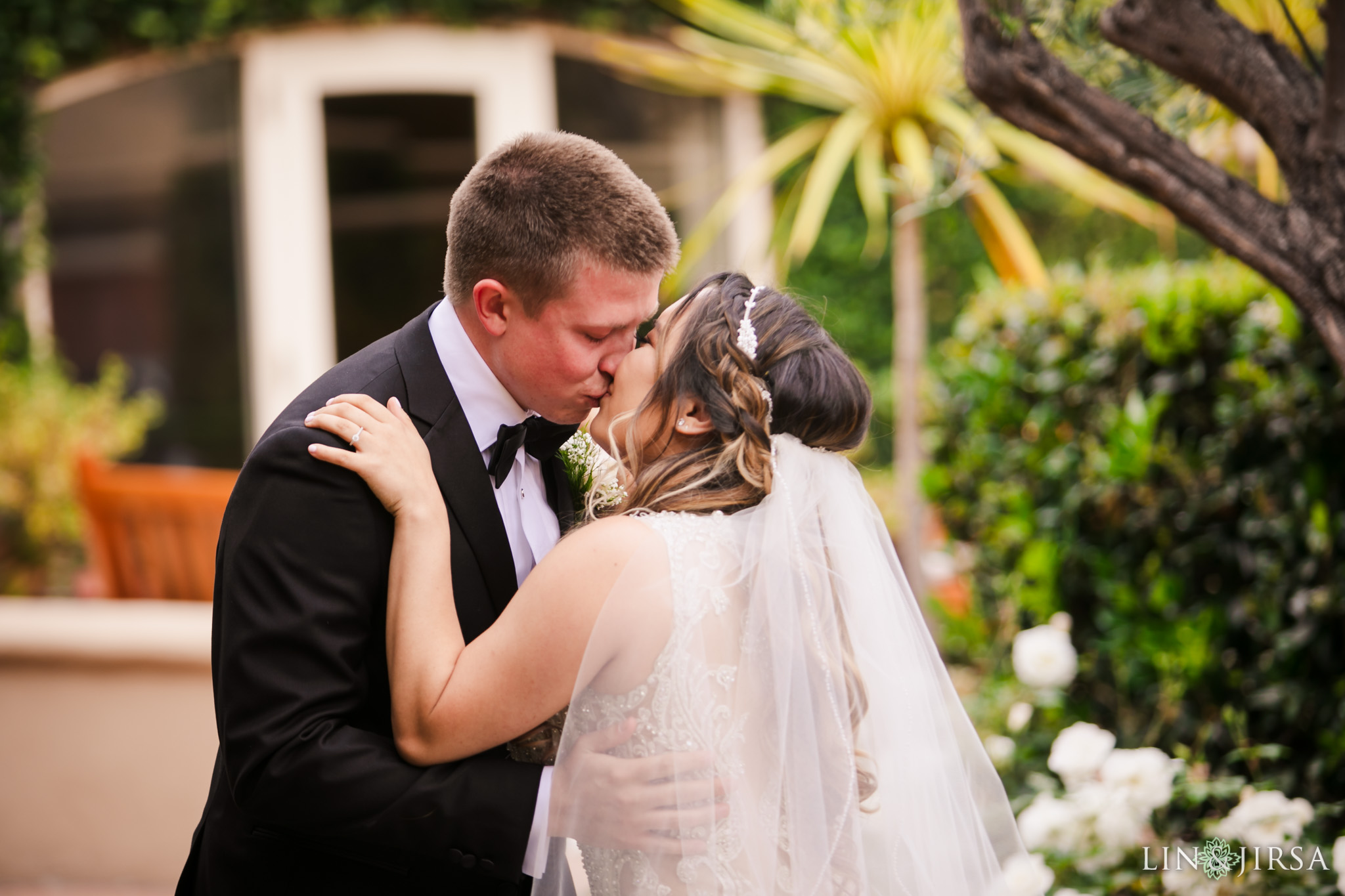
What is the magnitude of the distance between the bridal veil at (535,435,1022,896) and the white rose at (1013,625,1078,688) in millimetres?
1469

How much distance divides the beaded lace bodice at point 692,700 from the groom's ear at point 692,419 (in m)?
0.20

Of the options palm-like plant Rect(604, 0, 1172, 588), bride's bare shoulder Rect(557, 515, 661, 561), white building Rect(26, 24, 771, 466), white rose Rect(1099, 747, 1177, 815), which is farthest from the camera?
white building Rect(26, 24, 771, 466)

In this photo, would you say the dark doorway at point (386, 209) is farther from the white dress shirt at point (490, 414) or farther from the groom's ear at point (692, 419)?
the groom's ear at point (692, 419)

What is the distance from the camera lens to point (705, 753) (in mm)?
1697

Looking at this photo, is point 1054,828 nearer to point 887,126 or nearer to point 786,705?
point 786,705

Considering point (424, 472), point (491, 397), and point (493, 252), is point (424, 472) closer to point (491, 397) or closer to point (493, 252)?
point (491, 397)

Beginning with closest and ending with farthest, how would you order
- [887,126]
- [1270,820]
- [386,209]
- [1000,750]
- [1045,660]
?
[1270,820]
[1045,660]
[1000,750]
[887,126]
[386,209]

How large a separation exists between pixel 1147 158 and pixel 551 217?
1.16 metres

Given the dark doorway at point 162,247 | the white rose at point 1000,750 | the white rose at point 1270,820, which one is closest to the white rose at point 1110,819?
the white rose at point 1270,820

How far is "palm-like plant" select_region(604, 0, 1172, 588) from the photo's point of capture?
14.2 feet

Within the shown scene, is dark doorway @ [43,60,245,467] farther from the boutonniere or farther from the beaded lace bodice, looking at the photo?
the beaded lace bodice

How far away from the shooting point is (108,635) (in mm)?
4168

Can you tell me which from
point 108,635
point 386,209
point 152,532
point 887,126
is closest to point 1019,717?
point 887,126

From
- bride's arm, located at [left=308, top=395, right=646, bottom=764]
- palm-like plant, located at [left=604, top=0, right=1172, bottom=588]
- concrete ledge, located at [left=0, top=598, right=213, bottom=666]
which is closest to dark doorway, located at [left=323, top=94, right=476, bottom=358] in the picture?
palm-like plant, located at [left=604, top=0, right=1172, bottom=588]
